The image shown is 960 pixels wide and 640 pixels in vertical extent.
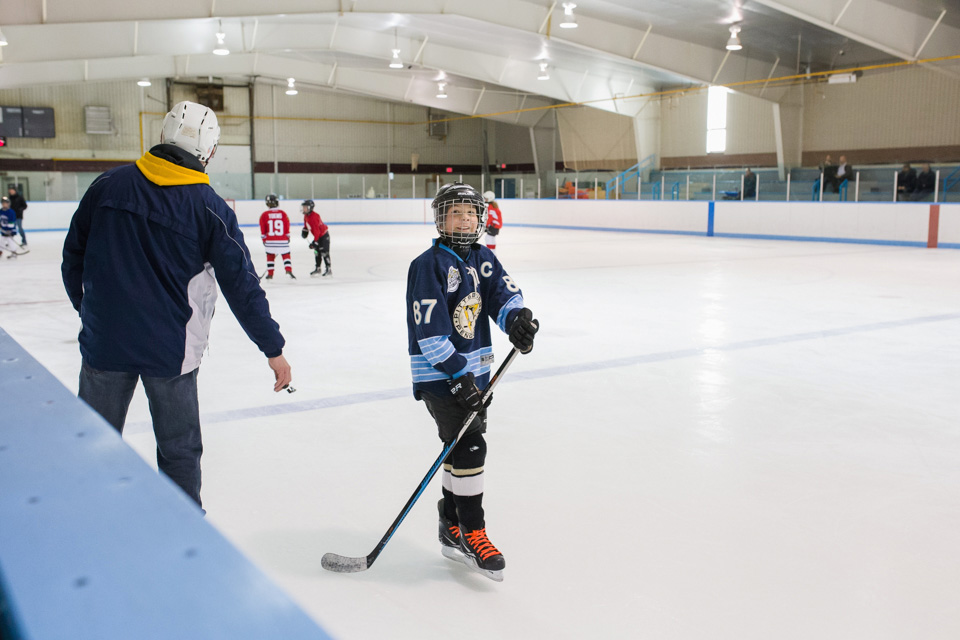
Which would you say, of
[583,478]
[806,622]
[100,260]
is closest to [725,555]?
[806,622]

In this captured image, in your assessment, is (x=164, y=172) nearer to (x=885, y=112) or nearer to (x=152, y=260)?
(x=152, y=260)

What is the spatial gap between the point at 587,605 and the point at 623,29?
17.6 meters

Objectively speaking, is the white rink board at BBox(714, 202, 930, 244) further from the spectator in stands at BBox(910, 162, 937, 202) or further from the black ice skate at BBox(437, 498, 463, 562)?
the black ice skate at BBox(437, 498, 463, 562)

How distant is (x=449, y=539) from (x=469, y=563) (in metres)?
0.14

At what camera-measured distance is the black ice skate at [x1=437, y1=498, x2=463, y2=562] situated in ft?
8.00

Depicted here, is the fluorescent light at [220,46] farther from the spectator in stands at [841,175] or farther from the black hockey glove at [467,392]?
the black hockey glove at [467,392]

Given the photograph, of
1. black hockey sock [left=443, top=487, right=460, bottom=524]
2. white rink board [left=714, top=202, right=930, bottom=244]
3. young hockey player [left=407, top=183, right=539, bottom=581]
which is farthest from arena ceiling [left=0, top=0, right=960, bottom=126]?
black hockey sock [left=443, top=487, right=460, bottom=524]

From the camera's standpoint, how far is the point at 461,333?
7.82ft

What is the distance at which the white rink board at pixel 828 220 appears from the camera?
15406 millimetres

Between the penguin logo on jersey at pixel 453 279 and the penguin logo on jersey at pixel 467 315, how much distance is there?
5 centimetres

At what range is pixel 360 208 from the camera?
25719 mm

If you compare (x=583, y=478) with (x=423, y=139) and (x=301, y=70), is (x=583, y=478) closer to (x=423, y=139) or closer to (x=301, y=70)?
(x=301, y=70)

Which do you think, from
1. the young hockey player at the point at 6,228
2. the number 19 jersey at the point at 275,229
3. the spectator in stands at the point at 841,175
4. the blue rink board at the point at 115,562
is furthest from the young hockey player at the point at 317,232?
the spectator in stands at the point at 841,175

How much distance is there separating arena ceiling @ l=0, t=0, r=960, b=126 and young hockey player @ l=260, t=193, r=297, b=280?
4907 millimetres
